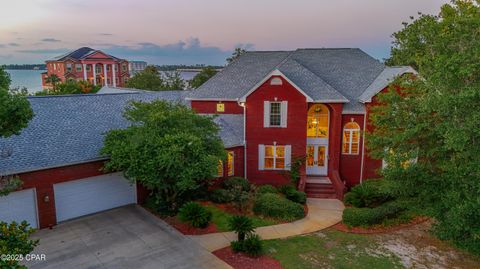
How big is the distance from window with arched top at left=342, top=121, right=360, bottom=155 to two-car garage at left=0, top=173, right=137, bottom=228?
13.8 m

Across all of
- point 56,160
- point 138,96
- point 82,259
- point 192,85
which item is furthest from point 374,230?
point 192,85

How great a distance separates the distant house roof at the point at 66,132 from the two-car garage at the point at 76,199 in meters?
1.23

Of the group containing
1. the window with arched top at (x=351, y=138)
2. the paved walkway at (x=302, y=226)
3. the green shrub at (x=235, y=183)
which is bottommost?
the paved walkway at (x=302, y=226)

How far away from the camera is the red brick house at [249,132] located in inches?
592

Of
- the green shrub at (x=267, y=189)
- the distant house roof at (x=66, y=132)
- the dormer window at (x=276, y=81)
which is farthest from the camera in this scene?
the dormer window at (x=276, y=81)

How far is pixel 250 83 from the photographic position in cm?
2439

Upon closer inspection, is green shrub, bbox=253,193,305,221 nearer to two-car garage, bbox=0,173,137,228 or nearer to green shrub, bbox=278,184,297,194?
green shrub, bbox=278,184,297,194

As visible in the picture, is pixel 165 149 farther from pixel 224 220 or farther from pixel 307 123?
pixel 307 123

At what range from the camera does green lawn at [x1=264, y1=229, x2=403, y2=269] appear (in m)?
12.2

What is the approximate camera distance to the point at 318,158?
881 inches

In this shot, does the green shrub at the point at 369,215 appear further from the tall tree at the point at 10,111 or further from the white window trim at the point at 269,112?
the tall tree at the point at 10,111

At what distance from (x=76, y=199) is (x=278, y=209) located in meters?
10.1

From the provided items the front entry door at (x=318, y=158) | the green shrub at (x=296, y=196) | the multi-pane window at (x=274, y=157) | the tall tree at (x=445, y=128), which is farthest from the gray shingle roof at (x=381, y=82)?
the green shrub at (x=296, y=196)

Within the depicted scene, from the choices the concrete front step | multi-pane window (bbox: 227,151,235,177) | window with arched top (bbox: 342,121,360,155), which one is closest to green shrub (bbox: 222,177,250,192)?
multi-pane window (bbox: 227,151,235,177)
